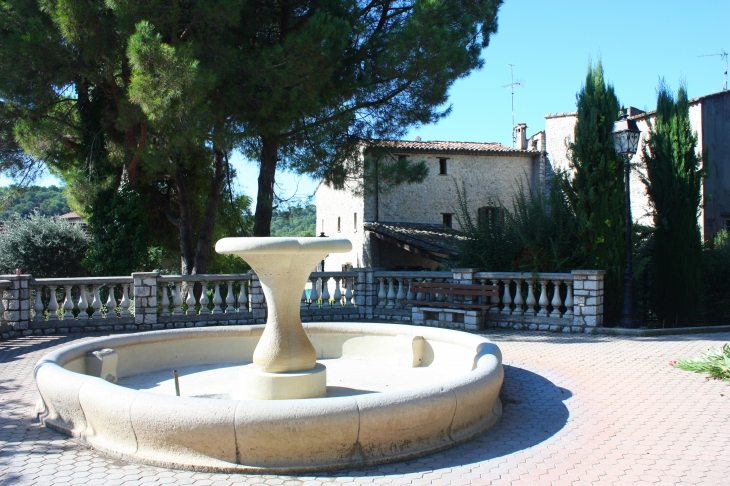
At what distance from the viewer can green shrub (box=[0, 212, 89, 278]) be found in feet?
57.0

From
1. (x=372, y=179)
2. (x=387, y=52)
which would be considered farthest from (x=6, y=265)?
(x=387, y=52)

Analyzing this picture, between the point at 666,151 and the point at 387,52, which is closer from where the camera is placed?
the point at 666,151

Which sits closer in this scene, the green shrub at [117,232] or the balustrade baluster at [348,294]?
the balustrade baluster at [348,294]

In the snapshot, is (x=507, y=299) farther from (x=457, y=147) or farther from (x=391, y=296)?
(x=457, y=147)

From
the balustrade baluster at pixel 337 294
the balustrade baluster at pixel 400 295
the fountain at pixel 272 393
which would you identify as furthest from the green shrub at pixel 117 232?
the fountain at pixel 272 393

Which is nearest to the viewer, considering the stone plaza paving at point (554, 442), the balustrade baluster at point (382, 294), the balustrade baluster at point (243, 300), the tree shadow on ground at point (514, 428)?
the stone plaza paving at point (554, 442)

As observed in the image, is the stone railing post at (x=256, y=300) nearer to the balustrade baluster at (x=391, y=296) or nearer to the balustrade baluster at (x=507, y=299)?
the balustrade baluster at (x=391, y=296)

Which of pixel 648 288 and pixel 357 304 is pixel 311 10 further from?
pixel 648 288

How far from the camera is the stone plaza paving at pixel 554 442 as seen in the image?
403 centimetres

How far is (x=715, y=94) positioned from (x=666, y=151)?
843cm

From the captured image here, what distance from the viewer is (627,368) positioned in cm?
758

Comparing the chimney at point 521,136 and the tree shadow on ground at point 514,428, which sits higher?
the chimney at point 521,136

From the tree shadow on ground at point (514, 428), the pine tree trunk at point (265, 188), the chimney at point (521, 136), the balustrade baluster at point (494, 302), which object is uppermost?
the chimney at point (521, 136)

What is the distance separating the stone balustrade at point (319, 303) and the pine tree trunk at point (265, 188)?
Result: 315 cm
